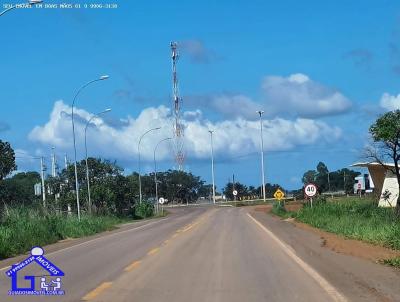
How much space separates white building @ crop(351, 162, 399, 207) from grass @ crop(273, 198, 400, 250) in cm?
671

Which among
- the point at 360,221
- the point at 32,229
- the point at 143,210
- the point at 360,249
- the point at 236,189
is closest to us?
the point at 360,249

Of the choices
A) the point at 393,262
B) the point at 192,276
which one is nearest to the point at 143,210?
the point at 393,262

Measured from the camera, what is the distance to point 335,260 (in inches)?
691

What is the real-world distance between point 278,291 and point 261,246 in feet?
36.3

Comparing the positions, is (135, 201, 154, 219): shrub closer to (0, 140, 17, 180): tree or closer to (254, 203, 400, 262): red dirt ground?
(0, 140, 17, 180): tree

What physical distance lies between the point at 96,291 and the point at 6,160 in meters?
63.9

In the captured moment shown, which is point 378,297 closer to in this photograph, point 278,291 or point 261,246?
point 278,291

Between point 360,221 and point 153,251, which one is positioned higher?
point 360,221

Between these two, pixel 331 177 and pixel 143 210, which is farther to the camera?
pixel 331 177

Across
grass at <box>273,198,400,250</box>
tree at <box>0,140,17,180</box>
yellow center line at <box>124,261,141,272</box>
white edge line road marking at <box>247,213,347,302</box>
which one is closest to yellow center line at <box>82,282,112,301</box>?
yellow center line at <box>124,261,141,272</box>

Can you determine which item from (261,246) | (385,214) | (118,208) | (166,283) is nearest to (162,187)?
(118,208)

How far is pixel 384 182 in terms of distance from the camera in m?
54.7

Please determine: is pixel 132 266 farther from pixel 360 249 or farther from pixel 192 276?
pixel 360 249

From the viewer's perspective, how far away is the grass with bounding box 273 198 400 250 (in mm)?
22656
